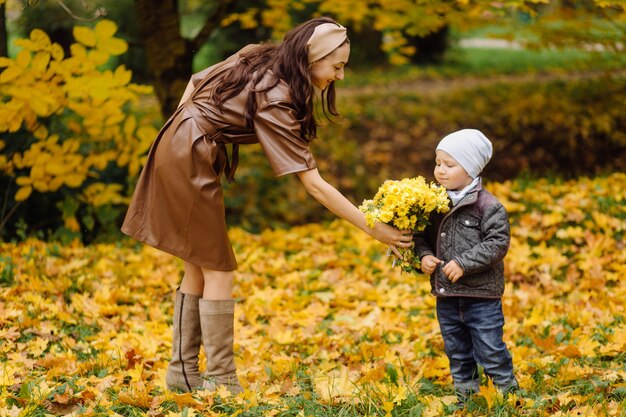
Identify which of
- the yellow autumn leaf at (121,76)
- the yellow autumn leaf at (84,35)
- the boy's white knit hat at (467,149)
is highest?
the boy's white knit hat at (467,149)

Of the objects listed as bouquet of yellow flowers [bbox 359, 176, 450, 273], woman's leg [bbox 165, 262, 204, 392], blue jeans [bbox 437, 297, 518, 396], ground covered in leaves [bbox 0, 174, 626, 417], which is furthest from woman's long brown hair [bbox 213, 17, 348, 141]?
ground covered in leaves [bbox 0, 174, 626, 417]

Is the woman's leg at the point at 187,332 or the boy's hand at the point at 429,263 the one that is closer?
the boy's hand at the point at 429,263

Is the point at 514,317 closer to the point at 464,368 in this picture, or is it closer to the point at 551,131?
the point at 464,368

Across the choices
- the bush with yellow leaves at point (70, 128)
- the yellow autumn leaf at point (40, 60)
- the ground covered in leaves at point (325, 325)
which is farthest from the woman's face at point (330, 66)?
the yellow autumn leaf at point (40, 60)

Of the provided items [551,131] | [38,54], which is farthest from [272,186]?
[551,131]

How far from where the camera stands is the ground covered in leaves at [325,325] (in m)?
2.95

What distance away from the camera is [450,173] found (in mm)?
2912

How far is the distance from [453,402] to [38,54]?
3.28 m

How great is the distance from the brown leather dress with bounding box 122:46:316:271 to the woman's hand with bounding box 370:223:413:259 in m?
0.36

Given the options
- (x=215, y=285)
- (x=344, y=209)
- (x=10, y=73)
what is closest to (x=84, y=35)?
(x=10, y=73)

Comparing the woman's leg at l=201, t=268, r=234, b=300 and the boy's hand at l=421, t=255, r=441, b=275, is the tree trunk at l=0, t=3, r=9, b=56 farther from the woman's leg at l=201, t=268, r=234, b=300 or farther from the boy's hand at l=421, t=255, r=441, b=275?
the boy's hand at l=421, t=255, r=441, b=275

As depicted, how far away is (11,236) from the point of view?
18.3ft

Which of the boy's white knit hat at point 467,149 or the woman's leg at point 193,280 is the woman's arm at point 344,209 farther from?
Answer: the woman's leg at point 193,280

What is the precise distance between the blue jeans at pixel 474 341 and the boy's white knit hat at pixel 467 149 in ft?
1.79
